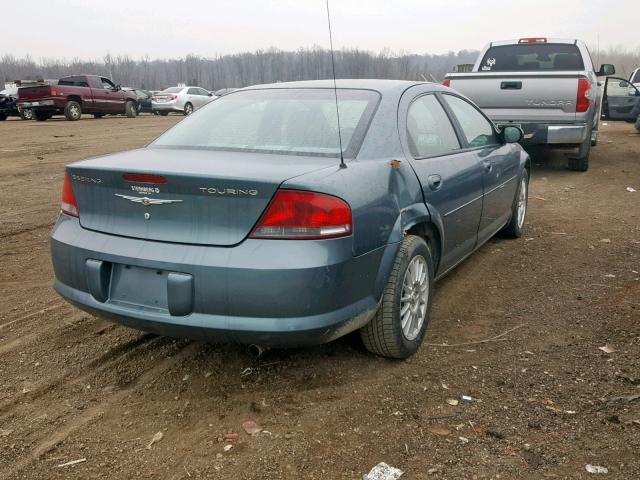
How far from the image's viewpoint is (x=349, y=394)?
305 cm

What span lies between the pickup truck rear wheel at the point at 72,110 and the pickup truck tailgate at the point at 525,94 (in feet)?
55.9

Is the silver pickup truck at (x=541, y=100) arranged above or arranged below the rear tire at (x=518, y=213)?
above

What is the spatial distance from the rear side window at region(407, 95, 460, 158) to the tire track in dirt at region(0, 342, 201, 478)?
183cm

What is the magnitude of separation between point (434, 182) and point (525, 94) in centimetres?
608

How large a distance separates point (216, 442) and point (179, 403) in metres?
0.42

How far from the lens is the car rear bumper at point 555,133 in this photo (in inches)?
348

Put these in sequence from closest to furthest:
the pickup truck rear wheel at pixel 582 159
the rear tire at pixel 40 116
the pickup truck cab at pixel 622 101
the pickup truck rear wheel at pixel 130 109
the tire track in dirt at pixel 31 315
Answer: the tire track in dirt at pixel 31 315
the pickup truck rear wheel at pixel 582 159
the pickup truck cab at pixel 622 101
the rear tire at pixel 40 116
the pickup truck rear wheel at pixel 130 109

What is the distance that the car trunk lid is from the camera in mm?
2686

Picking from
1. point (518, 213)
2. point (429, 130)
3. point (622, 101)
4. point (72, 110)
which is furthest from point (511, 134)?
point (72, 110)

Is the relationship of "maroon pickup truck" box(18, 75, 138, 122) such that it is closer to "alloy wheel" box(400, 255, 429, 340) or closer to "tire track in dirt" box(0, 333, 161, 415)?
"tire track in dirt" box(0, 333, 161, 415)

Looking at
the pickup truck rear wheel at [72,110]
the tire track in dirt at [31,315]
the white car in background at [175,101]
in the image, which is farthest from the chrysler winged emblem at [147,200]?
the white car in background at [175,101]

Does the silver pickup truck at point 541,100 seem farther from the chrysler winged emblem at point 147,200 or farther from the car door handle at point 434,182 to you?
the chrysler winged emblem at point 147,200

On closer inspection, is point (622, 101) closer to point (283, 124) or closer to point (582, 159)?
point (582, 159)

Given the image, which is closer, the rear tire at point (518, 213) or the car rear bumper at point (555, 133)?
the rear tire at point (518, 213)
